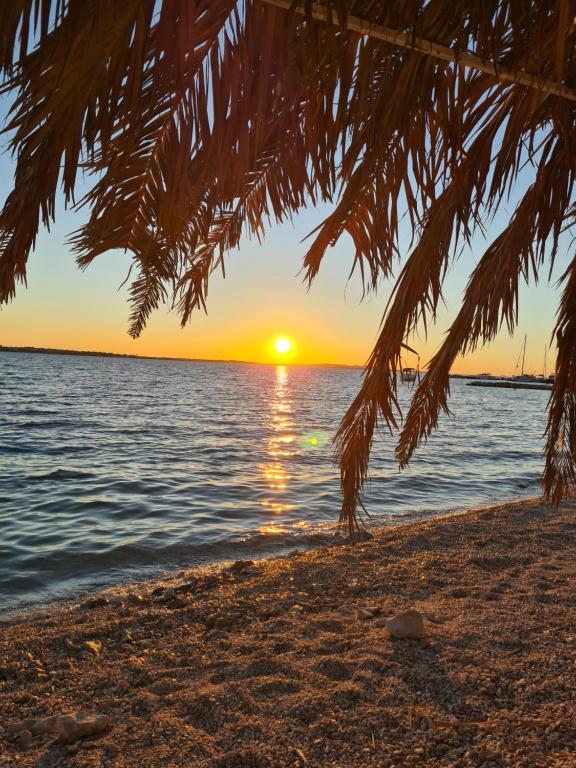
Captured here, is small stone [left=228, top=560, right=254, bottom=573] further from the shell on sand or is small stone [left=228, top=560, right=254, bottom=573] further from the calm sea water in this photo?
the shell on sand

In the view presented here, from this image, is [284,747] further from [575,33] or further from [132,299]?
[575,33]

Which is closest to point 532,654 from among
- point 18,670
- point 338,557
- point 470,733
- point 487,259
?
point 470,733

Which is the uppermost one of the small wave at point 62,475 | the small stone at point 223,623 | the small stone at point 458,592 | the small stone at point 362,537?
the small stone at point 458,592

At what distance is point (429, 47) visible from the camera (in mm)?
1767

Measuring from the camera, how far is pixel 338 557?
6.08m

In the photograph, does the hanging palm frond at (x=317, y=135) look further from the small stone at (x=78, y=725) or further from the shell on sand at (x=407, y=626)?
the small stone at (x=78, y=725)

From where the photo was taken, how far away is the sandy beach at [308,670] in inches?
99.2

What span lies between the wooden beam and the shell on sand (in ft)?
10.3

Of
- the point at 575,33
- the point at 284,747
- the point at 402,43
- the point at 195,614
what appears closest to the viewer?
the point at 402,43

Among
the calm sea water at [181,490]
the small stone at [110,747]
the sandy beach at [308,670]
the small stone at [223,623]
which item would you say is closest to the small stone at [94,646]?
the sandy beach at [308,670]

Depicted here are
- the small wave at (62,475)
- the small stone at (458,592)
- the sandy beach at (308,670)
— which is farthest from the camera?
the small wave at (62,475)

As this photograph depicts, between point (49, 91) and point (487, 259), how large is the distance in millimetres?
2767

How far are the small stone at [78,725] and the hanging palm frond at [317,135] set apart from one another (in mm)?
1866

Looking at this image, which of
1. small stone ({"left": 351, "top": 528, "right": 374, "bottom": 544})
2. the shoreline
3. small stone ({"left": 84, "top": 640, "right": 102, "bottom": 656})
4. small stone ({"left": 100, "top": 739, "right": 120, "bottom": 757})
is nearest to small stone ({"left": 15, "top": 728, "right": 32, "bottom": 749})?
small stone ({"left": 100, "top": 739, "right": 120, "bottom": 757})
